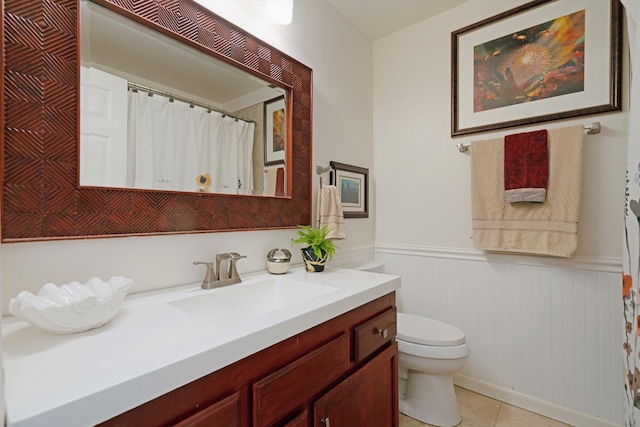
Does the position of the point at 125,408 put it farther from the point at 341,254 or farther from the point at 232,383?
the point at 341,254

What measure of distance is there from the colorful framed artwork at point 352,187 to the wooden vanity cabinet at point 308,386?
0.83 m

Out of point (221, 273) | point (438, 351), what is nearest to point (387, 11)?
point (221, 273)

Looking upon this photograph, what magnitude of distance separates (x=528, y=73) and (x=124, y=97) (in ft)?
6.57

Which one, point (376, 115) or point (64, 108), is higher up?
point (376, 115)

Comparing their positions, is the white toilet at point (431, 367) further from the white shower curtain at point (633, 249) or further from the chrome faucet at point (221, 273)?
the chrome faucet at point (221, 273)

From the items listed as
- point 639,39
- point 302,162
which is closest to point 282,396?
point 302,162

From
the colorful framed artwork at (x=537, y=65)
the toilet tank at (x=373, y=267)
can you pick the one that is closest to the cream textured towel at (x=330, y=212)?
the toilet tank at (x=373, y=267)

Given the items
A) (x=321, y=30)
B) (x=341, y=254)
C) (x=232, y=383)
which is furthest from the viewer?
(x=341, y=254)

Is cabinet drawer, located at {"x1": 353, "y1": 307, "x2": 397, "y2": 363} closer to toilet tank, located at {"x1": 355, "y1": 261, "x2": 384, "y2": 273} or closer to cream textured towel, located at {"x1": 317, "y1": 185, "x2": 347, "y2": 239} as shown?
cream textured towel, located at {"x1": 317, "y1": 185, "x2": 347, "y2": 239}

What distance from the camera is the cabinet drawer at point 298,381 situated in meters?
0.71

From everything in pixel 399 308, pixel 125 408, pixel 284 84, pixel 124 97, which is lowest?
pixel 399 308

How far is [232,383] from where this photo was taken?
2.14 feet

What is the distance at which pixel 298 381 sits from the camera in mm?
796

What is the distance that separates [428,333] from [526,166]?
3.43 ft
